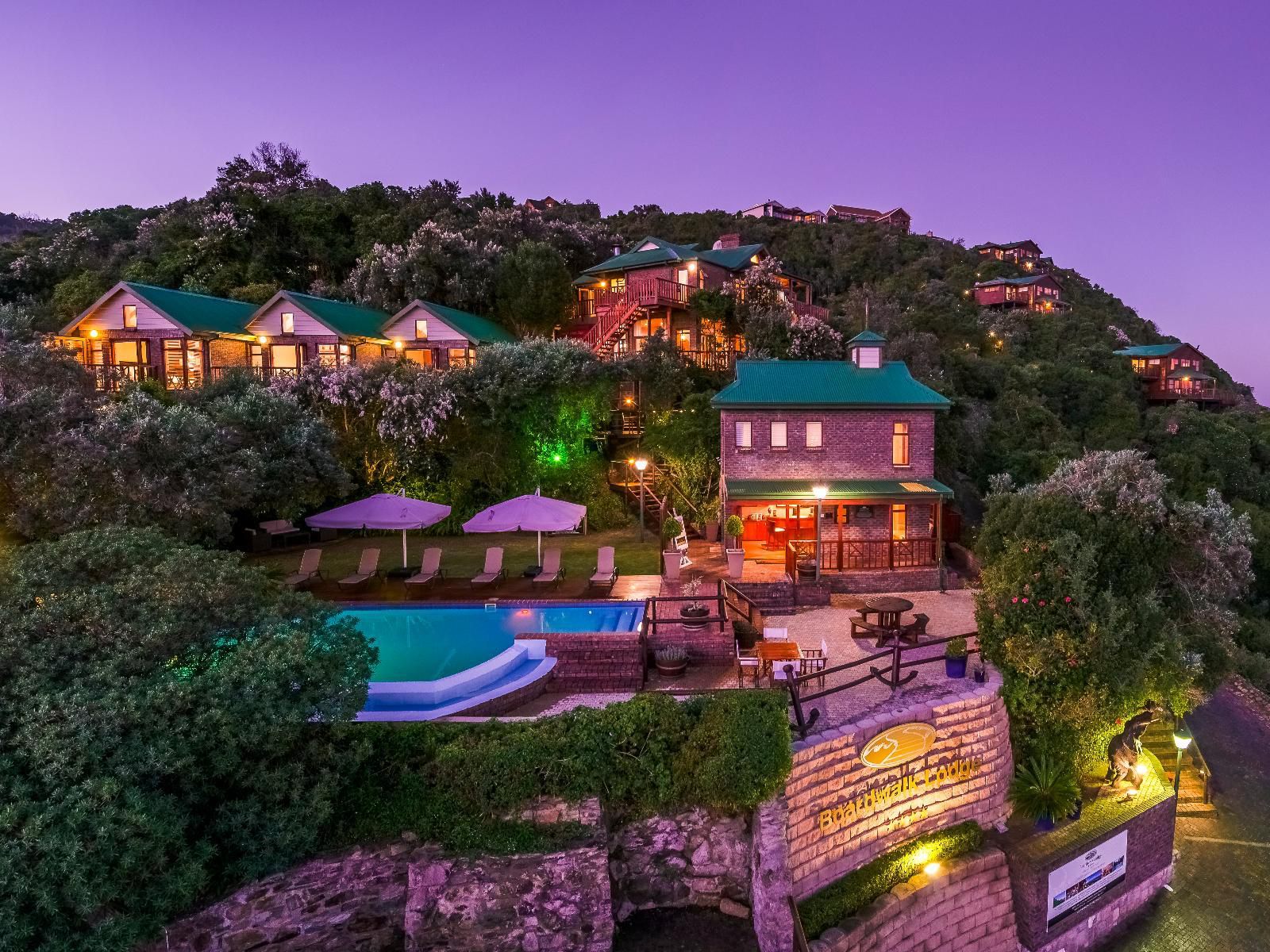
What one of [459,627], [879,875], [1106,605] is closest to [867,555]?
[1106,605]

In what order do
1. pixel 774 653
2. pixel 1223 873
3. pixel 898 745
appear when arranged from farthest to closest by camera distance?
1. pixel 1223 873
2. pixel 774 653
3. pixel 898 745

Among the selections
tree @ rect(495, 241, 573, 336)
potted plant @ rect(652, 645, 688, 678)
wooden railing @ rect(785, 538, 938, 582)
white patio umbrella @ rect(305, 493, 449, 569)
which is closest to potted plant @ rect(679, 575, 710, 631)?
potted plant @ rect(652, 645, 688, 678)

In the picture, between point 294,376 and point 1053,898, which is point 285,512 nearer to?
point 294,376

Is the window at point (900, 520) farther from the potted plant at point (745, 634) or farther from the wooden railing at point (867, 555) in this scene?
the potted plant at point (745, 634)

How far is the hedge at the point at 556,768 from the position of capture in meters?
8.89

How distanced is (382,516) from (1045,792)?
14673 millimetres

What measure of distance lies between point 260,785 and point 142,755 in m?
1.29

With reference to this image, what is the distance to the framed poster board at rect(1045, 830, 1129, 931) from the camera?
11133 mm

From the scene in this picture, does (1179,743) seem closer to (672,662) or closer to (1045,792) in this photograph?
(1045,792)

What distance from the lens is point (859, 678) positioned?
12289mm

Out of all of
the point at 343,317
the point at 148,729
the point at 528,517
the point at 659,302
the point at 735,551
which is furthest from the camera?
the point at 659,302

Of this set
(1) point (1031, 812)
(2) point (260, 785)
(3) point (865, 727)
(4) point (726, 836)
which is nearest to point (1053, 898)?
(1) point (1031, 812)

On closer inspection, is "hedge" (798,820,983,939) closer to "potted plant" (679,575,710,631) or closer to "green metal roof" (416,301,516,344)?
"potted plant" (679,575,710,631)

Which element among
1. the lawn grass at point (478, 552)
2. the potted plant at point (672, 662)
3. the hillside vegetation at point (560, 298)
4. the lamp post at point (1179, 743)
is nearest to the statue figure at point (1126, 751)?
the lamp post at point (1179, 743)
